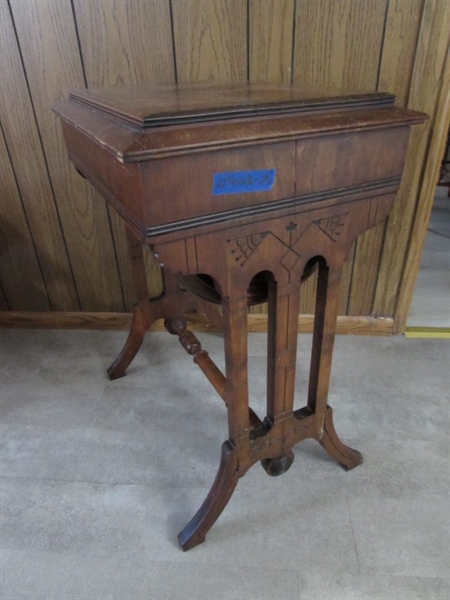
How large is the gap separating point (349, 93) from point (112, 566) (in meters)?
1.09

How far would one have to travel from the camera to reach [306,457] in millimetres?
1246

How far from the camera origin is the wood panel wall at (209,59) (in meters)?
1.23

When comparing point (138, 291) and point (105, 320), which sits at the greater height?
point (138, 291)

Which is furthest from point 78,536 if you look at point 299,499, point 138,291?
point 138,291

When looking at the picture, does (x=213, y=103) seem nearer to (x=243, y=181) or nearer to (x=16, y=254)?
(x=243, y=181)

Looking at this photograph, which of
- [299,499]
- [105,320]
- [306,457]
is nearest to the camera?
[299,499]

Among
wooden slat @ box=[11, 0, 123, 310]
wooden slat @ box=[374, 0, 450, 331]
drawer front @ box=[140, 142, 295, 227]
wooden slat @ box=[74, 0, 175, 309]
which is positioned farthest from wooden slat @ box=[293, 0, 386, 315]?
drawer front @ box=[140, 142, 295, 227]

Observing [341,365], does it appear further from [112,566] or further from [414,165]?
[112,566]

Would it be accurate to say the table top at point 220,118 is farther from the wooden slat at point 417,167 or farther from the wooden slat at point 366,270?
the wooden slat at point 366,270

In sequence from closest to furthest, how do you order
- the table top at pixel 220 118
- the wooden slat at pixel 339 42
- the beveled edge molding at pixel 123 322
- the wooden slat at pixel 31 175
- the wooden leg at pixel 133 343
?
the table top at pixel 220 118 → the wooden slat at pixel 339 42 → the wooden slat at pixel 31 175 → the wooden leg at pixel 133 343 → the beveled edge molding at pixel 123 322

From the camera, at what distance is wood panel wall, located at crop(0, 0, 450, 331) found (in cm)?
123

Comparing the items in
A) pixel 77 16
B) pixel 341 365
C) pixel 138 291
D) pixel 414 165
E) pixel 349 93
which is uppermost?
pixel 77 16

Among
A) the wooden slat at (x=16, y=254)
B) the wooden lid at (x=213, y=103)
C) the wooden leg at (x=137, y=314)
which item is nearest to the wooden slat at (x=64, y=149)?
the wooden slat at (x=16, y=254)

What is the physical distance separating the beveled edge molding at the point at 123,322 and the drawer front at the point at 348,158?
1023mm
